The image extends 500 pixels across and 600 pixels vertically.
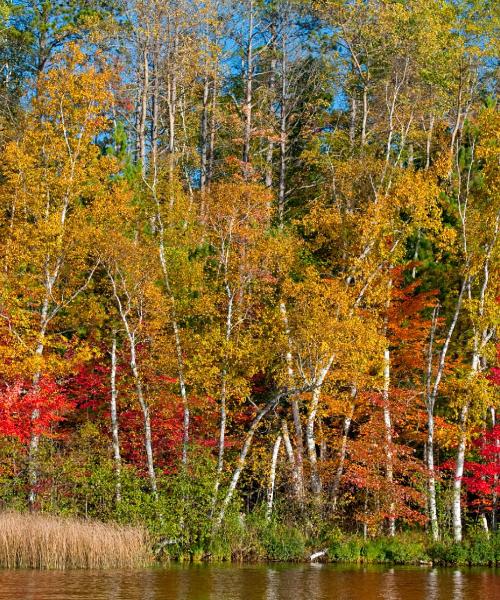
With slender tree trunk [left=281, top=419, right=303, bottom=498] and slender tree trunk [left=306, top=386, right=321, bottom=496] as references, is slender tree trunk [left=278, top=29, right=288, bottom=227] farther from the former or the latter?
slender tree trunk [left=306, top=386, right=321, bottom=496]

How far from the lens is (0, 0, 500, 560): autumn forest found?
26.2 metres

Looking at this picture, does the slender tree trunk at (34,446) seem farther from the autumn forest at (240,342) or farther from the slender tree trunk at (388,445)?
the slender tree trunk at (388,445)

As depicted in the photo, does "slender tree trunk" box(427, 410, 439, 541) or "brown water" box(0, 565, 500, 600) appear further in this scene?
"slender tree trunk" box(427, 410, 439, 541)

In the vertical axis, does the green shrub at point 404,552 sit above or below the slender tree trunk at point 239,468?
below

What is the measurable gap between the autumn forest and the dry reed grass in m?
2.05

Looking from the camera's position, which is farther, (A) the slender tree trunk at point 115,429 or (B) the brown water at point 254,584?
Answer: (A) the slender tree trunk at point 115,429

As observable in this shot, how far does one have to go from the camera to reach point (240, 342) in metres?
26.9

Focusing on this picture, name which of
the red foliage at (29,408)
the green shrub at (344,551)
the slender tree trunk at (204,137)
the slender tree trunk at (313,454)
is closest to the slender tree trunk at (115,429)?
the red foliage at (29,408)

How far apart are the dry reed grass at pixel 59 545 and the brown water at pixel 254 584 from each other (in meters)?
0.87

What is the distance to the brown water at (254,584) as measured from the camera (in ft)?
59.0

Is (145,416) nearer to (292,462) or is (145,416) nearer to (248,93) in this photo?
(292,462)

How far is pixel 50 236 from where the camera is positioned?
29.0m

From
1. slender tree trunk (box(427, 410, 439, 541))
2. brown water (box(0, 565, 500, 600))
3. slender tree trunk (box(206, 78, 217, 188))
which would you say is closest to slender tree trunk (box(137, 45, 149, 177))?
slender tree trunk (box(206, 78, 217, 188))

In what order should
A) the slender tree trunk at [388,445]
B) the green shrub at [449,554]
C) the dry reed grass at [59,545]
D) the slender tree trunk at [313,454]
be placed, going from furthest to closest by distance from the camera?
the slender tree trunk at [313,454] → the slender tree trunk at [388,445] → the green shrub at [449,554] → the dry reed grass at [59,545]
